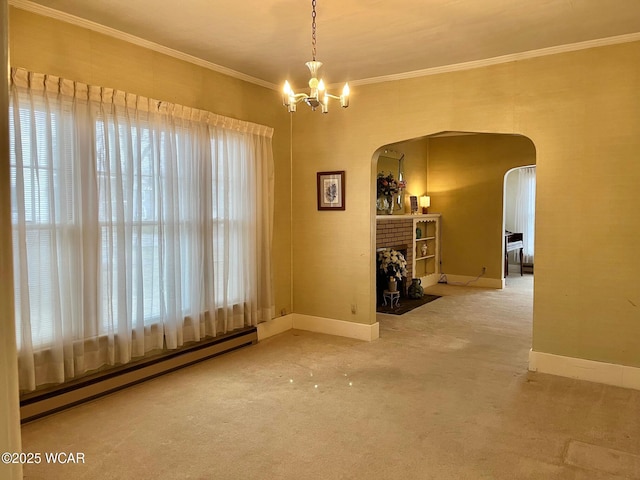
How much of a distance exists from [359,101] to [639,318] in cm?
315

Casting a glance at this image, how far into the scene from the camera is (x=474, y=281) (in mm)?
8266

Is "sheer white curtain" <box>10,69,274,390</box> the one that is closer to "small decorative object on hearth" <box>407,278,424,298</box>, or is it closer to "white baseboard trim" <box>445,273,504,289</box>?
"small decorative object on hearth" <box>407,278,424,298</box>

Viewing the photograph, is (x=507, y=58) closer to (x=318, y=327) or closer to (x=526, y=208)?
(x=318, y=327)

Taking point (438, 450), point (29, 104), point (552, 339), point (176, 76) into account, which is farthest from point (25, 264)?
point (552, 339)

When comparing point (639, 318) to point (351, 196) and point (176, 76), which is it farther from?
point (176, 76)

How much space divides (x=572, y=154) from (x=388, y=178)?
3.75 metres

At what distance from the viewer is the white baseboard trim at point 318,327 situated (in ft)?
16.1

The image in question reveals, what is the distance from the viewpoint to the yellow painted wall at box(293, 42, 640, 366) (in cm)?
357

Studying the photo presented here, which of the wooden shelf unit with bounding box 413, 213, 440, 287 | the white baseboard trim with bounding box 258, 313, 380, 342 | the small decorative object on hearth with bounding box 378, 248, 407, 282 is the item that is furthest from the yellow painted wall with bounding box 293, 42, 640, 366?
the wooden shelf unit with bounding box 413, 213, 440, 287

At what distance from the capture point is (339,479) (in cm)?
236

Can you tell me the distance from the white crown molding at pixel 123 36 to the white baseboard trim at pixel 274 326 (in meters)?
2.53

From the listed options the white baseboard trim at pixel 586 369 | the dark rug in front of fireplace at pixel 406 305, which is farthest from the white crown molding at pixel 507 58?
the dark rug in front of fireplace at pixel 406 305

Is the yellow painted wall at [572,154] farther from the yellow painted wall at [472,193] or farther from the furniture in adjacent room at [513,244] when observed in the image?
the furniture in adjacent room at [513,244]

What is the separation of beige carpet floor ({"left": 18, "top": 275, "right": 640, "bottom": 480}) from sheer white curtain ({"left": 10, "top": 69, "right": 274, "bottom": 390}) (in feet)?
1.54
